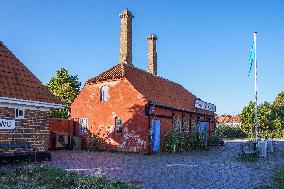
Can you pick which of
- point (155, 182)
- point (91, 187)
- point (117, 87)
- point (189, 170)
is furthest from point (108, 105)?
point (91, 187)

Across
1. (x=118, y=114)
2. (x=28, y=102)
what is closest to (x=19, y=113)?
(x=28, y=102)

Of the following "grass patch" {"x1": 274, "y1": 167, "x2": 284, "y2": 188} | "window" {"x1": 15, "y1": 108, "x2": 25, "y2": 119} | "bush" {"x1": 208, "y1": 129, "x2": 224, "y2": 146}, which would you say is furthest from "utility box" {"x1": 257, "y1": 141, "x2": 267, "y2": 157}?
"window" {"x1": 15, "y1": 108, "x2": 25, "y2": 119}

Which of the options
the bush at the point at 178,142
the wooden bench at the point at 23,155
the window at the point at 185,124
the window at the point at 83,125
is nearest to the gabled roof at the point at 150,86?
the window at the point at 185,124

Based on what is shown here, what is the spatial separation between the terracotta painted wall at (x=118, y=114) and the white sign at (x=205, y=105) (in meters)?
8.49

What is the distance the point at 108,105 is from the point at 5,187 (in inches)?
584

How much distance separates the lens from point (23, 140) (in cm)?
1458

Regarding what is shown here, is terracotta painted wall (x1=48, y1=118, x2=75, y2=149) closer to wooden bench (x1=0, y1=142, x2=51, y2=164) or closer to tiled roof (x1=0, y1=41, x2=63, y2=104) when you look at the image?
tiled roof (x1=0, y1=41, x2=63, y2=104)

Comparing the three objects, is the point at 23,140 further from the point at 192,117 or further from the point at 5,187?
the point at 192,117

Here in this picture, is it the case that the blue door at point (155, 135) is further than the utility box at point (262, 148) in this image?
Yes

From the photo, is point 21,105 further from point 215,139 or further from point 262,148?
point 215,139

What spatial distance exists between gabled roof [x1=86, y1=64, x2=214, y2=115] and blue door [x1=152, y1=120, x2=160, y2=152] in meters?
1.45

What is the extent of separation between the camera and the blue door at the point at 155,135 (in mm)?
20981

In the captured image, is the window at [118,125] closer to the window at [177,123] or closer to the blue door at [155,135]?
the blue door at [155,135]

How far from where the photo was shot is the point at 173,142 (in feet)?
70.6
